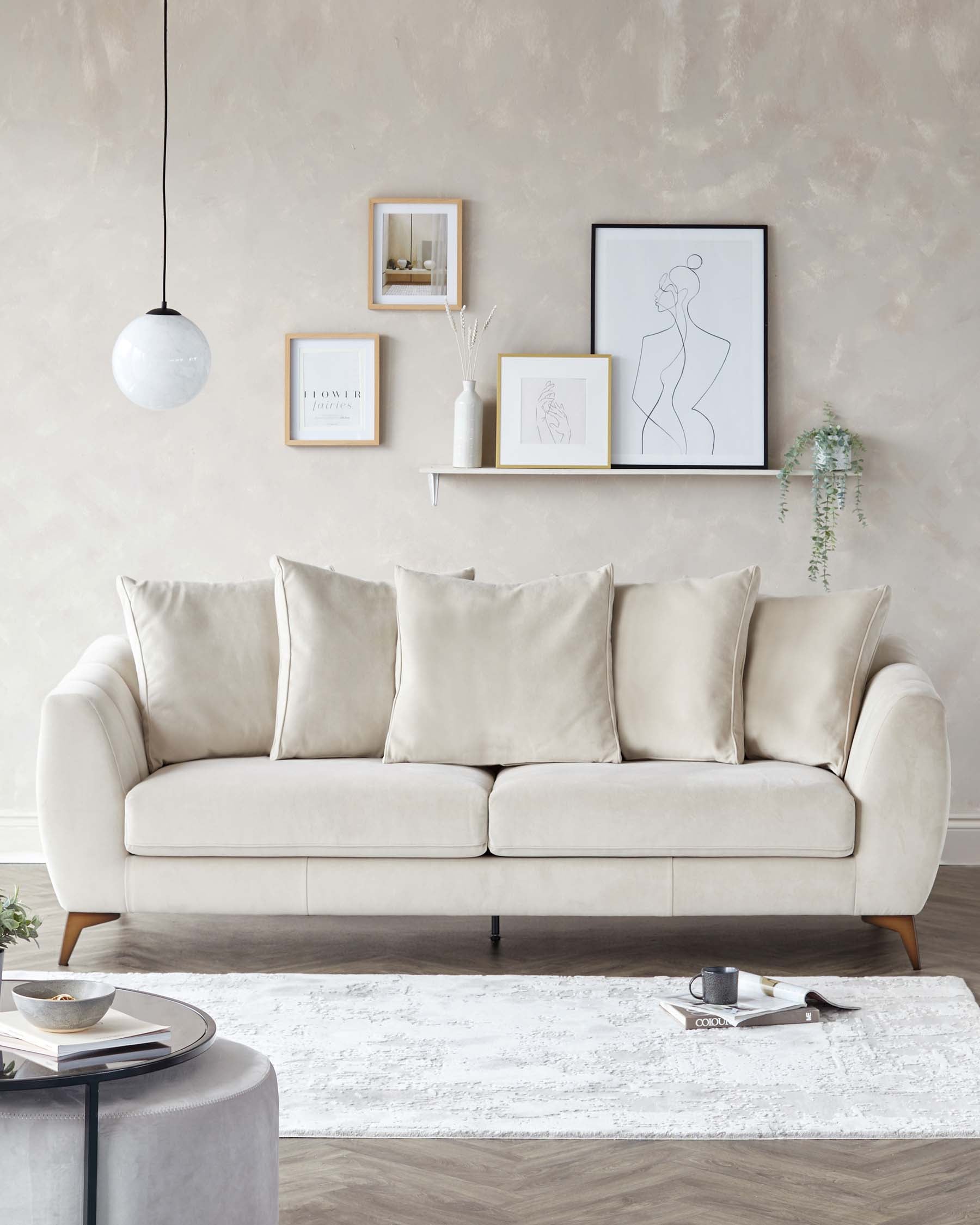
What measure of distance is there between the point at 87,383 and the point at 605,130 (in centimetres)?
201

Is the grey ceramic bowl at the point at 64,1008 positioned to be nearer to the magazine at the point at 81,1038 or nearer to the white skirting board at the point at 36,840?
the magazine at the point at 81,1038

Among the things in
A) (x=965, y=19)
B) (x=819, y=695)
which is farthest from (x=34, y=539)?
(x=965, y=19)

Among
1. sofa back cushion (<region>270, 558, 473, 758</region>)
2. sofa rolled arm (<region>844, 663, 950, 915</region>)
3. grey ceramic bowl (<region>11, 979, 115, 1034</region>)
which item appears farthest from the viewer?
sofa back cushion (<region>270, 558, 473, 758</region>)

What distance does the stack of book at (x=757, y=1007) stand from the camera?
2.91 metres

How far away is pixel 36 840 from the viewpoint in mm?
4727

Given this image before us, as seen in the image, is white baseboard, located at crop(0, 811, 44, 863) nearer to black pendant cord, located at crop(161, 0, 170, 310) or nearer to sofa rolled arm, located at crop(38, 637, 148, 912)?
sofa rolled arm, located at crop(38, 637, 148, 912)

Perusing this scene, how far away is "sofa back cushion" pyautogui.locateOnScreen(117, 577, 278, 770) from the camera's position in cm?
373

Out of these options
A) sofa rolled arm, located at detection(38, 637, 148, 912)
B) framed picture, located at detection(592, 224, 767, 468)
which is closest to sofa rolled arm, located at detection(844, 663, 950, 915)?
framed picture, located at detection(592, 224, 767, 468)

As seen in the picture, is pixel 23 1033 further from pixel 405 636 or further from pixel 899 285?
pixel 899 285

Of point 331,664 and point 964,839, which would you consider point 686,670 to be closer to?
point 331,664

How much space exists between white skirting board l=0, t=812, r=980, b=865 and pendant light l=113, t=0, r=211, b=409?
176 cm

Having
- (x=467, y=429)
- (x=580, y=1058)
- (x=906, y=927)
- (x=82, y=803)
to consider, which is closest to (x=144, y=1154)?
(x=580, y=1058)

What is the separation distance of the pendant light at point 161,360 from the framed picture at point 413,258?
101 cm

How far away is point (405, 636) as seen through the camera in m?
3.80
